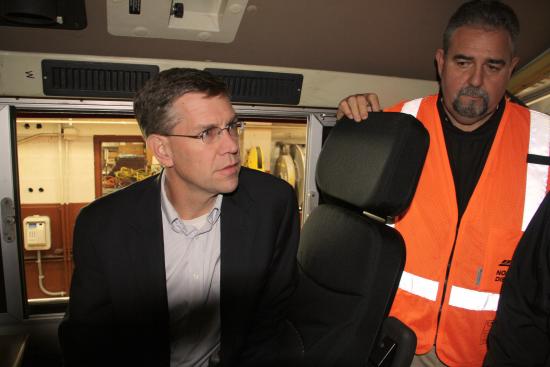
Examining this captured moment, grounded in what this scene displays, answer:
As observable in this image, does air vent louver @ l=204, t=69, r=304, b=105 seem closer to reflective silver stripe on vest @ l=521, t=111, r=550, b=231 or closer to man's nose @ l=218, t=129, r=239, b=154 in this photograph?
man's nose @ l=218, t=129, r=239, b=154

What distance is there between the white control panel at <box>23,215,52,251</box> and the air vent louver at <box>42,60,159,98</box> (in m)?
2.37

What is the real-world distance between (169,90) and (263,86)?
0.82 metres

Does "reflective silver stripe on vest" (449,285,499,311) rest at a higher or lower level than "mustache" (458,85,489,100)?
lower

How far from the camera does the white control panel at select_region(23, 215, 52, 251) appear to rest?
3.89 m

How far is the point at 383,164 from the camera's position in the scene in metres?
1.19

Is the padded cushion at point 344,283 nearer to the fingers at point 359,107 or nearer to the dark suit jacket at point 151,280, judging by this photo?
the dark suit jacket at point 151,280

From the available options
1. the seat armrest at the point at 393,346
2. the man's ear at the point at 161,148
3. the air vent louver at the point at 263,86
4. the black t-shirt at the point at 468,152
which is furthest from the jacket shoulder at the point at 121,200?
the black t-shirt at the point at 468,152

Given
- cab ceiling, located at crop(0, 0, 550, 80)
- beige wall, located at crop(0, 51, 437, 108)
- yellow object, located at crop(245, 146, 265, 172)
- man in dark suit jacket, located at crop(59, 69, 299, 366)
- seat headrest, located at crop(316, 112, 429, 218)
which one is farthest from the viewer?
yellow object, located at crop(245, 146, 265, 172)

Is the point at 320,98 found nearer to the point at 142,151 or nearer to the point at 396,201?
the point at 396,201

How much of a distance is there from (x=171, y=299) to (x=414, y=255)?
1036mm

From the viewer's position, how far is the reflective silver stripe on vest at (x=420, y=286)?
62.4 inches

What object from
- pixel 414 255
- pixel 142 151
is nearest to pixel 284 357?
pixel 414 255

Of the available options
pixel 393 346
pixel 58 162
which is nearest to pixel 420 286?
pixel 393 346

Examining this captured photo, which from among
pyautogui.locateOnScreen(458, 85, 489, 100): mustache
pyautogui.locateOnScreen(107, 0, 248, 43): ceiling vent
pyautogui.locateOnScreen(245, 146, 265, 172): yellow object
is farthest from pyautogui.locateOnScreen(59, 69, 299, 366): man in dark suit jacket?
pyautogui.locateOnScreen(245, 146, 265, 172): yellow object
